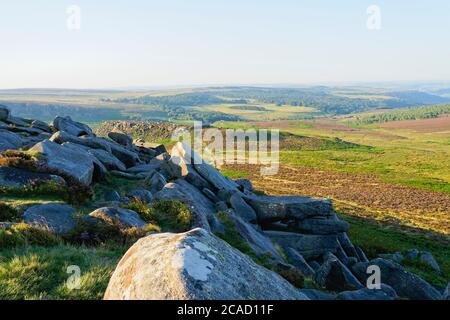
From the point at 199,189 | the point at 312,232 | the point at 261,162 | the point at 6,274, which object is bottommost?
the point at 261,162

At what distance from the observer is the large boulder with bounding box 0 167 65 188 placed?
2052 centimetres

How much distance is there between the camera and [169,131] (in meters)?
170

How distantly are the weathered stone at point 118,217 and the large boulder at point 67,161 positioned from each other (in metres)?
7.40

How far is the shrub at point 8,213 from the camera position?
1585 cm

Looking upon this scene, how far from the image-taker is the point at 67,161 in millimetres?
25266

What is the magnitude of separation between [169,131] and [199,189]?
142767mm

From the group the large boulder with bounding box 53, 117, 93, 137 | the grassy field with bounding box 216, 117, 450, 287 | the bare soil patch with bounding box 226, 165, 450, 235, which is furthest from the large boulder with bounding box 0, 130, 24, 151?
the bare soil patch with bounding box 226, 165, 450, 235

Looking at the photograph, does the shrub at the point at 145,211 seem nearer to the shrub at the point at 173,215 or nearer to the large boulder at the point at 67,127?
the shrub at the point at 173,215

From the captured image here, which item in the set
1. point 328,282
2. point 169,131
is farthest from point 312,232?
point 169,131
